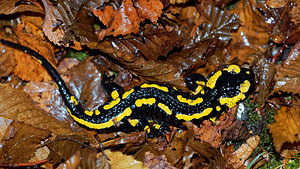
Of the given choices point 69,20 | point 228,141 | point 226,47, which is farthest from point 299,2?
point 69,20

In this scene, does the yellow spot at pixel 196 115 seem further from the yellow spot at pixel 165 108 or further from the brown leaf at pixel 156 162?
the brown leaf at pixel 156 162

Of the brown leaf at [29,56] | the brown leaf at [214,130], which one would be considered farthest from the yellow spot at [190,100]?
the brown leaf at [29,56]

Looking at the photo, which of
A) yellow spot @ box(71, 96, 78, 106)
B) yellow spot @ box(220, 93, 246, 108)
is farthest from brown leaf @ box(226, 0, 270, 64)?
yellow spot @ box(71, 96, 78, 106)

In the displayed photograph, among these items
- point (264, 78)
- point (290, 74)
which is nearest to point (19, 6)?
point (264, 78)

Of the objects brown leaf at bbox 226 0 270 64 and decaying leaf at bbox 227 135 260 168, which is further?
brown leaf at bbox 226 0 270 64

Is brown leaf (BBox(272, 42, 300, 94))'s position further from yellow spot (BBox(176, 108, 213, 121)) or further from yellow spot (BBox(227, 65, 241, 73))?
yellow spot (BBox(176, 108, 213, 121))

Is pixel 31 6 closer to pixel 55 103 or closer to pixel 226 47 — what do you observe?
pixel 55 103
